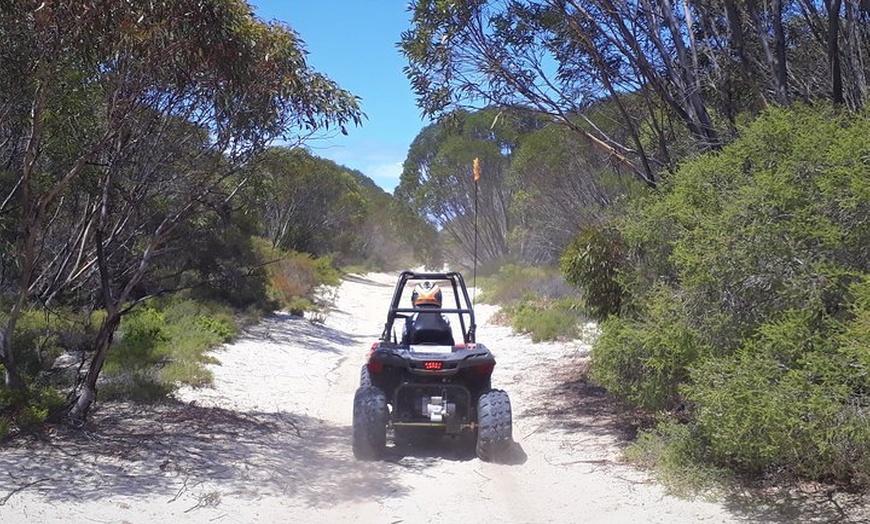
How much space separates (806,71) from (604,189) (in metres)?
10.8

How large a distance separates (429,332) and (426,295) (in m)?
0.62

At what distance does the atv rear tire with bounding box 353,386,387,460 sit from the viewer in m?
7.97

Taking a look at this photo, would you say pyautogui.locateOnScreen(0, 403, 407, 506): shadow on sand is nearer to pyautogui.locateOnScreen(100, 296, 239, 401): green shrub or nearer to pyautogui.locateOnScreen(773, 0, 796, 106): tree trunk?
pyautogui.locateOnScreen(100, 296, 239, 401): green shrub

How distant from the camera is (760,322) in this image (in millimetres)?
6348

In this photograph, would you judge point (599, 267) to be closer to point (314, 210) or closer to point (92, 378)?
point (92, 378)

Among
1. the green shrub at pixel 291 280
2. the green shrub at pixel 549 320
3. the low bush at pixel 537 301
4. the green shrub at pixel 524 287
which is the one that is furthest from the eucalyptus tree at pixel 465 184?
the green shrub at pixel 549 320

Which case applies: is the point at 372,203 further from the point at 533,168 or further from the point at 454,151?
the point at 533,168

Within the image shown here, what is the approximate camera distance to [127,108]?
848 centimetres

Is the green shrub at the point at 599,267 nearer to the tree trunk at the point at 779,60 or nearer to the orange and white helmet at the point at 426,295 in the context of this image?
the orange and white helmet at the point at 426,295

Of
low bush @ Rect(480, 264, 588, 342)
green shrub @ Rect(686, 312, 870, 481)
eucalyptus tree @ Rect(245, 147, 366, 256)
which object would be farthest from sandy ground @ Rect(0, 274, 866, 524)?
eucalyptus tree @ Rect(245, 147, 366, 256)

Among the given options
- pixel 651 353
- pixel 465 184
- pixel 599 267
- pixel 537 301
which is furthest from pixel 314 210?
pixel 651 353

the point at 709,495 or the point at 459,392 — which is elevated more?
the point at 459,392

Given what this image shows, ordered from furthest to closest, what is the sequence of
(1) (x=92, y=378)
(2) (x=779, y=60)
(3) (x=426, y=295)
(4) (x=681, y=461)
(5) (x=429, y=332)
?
(2) (x=779, y=60), (3) (x=426, y=295), (5) (x=429, y=332), (1) (x=92, y=378), (4) (x=681, y=461)

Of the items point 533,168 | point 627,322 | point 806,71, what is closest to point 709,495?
point 627,322
